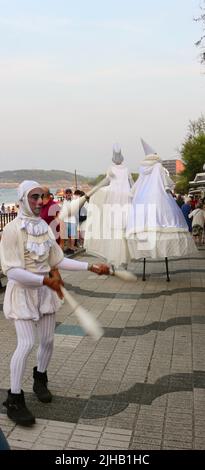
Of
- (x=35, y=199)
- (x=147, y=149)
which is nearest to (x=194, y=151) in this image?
(x=147, y=149)

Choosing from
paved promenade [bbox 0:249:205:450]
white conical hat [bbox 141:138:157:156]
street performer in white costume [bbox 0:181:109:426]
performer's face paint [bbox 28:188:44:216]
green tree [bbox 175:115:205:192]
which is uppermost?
green tree [bbox 175:115:205:192]

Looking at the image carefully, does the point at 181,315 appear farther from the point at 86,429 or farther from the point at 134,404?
the point at 86,429

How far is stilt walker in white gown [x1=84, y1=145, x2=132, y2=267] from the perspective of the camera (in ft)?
30.9

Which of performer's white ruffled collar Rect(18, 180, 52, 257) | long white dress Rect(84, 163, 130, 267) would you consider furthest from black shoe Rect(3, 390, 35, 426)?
long white dress Rect(84, 163, 130, 267)

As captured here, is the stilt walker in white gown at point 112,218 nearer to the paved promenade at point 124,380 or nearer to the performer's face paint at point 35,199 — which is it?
the paved promenade at point 124,380

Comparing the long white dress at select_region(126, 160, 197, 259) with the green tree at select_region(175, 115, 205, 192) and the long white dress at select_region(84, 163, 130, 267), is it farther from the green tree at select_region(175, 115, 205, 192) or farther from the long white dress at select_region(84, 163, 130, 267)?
the green tree at select_region(175, 115, 205, 192)

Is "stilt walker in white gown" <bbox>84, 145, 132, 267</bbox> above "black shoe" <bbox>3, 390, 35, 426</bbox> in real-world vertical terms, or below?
above

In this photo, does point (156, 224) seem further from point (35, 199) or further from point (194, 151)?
point (194, 151)

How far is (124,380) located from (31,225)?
1.70 m

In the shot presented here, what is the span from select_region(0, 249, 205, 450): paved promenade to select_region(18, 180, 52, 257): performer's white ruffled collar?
1.26m

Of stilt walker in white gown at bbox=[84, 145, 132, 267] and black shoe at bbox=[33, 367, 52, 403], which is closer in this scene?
black shoe at bbox=[33, 367, 52, 403]

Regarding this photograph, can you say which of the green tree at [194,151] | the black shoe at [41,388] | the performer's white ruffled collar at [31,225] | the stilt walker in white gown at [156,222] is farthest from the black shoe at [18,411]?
the green tree at [194,151]

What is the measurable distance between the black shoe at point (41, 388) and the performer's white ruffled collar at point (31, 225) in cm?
104

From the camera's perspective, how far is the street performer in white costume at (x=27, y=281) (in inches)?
143
